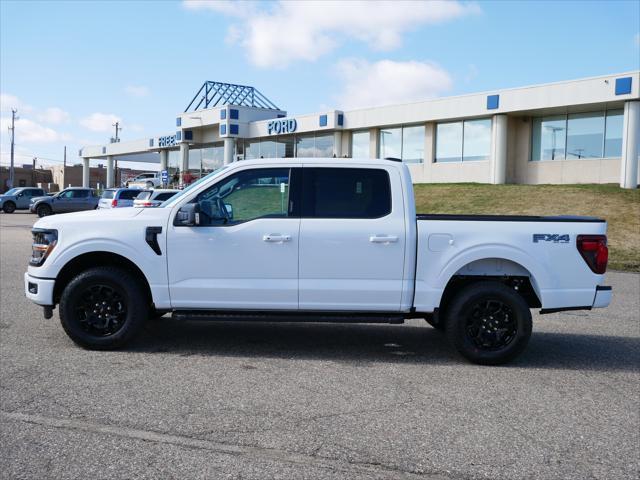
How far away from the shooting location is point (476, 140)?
3591 centimetres

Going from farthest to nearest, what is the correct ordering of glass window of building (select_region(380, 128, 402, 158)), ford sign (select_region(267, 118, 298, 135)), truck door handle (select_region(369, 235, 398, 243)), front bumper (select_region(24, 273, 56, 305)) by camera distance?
ford sign (select_region(267, 118, 298, 135))
glass window of building (select_region(380, 128, 402, 158))
front bumper (select_region(24, 273, 56, 305))
truck door handle (select_region(369, 235, 398, 243))

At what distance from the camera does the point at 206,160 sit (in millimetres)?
59188

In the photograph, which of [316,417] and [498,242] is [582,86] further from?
[316,417]

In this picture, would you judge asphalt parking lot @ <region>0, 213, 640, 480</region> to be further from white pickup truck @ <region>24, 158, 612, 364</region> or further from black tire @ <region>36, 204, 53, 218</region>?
black tire @ <region>36, 204, 53, 218</region>

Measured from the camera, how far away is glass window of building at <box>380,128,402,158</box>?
130 feet

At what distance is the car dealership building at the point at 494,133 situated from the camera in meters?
29.8

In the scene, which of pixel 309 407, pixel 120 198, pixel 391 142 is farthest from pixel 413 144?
pixel 309 407

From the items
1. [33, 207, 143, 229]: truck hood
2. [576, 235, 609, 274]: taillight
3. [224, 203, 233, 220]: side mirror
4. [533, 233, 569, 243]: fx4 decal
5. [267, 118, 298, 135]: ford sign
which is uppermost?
[267, 118, 298, 135]: ford sign

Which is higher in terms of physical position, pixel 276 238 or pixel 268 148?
pixel 268 148

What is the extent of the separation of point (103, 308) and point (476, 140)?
31811 mm

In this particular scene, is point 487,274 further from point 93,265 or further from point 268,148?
point 268,148

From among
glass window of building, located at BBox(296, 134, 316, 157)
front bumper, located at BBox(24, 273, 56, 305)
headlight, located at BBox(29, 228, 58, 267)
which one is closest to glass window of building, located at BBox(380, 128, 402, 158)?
glass window of building, located at BBox(296, 134, 316, 157)

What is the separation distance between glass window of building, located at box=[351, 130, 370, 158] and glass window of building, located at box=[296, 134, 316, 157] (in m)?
3.65

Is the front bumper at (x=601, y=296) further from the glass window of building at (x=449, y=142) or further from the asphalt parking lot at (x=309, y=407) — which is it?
the glass window of building at (x=449, y=142)
